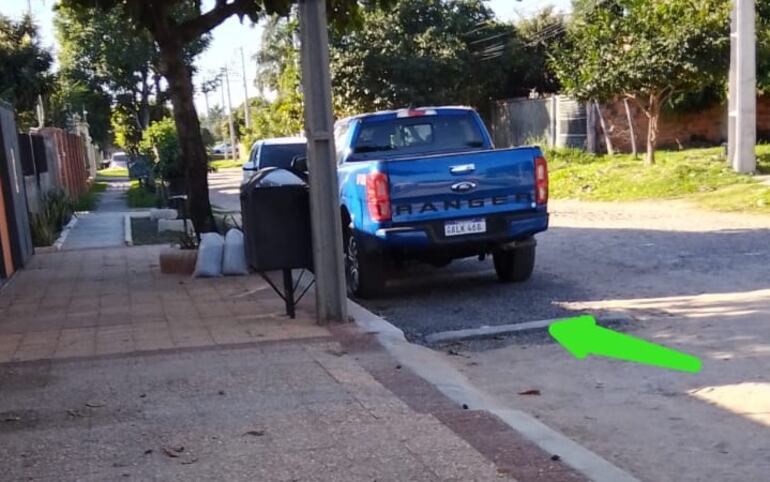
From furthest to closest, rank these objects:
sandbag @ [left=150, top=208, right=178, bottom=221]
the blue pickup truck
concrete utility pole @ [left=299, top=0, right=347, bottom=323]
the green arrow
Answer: sandbag @ [left=150, top=208, right=178, bottom=221]
the blue pickup truck
concrete utility pole @ [left=299, top=0, right=347, bottom=323]
the green arrow

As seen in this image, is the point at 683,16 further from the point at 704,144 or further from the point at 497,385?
the point at 497,385

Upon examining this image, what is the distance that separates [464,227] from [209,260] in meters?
3.62

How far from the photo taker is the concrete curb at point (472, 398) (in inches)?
178

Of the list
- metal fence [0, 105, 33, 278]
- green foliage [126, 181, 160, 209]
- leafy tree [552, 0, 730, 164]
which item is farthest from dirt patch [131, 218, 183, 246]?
leafy tree [552, 0, 730, 164]

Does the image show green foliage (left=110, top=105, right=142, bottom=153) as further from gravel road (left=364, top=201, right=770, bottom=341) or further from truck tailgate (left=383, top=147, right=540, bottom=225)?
truck tailgate (left=383, top=147, right=540, bottom=225)

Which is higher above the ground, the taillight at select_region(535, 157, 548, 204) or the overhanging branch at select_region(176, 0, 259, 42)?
the overhanging branch at select_region(176, 0, 259, 42)

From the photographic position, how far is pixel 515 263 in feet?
34.0

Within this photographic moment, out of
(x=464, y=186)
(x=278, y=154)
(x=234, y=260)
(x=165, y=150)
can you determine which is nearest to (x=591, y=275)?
(x=464, y=186)

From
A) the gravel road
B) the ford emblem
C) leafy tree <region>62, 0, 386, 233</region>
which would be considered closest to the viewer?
the gravel road

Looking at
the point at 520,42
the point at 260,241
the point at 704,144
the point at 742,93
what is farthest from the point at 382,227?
the point at 520,42

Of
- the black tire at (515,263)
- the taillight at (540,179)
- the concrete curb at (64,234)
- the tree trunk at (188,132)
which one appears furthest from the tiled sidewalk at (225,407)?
the concrete curb at (64,234)

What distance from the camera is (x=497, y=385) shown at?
6.60 meters

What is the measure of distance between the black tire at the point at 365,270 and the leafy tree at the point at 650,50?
14245 millimetres

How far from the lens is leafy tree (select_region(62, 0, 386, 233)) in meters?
11.7
